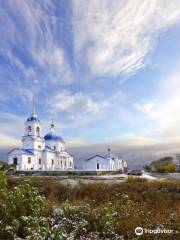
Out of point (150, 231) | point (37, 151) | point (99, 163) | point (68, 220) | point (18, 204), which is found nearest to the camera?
point (150, 231)

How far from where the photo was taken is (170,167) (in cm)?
5156

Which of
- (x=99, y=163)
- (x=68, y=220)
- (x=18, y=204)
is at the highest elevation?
(x=99, y=163)

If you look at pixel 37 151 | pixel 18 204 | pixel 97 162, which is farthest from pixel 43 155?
pixel 18 204

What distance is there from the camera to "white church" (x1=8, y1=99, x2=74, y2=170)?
4875 cm

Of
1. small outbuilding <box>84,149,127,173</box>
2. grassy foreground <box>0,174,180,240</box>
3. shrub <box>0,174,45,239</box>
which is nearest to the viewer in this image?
grassy foreground <box>0,174,180,240</box>

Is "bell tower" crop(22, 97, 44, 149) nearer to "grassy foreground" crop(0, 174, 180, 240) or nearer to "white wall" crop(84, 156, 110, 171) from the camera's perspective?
"white wall" crop(84, 156, 110, 171)

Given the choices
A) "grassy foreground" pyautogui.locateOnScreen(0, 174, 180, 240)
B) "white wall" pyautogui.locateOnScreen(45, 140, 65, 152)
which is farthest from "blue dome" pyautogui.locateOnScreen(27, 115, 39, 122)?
"grassy foreground" pyautogui.locateOnScreen(0, 174, 180, 240)

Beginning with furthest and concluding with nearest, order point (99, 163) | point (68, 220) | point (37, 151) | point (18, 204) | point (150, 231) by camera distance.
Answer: point (99, 163) → point (37, 151) → point (18, 204) → point (68, 220) → point (150, 231)

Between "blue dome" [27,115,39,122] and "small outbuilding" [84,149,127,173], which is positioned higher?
"blue dome" [27,115,39,122]

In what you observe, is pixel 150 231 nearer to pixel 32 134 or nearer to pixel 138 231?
pixel 138 231

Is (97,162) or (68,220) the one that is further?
(97,162)

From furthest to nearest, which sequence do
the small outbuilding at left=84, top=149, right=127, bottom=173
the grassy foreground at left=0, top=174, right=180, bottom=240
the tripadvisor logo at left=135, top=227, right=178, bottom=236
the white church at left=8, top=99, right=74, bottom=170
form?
the small outbuilding at left=84, top=149, right=127, bottom=173 < the white church at left=8, top=99, right=74, bottom=170 < the tripadvisor logo at left=135, top=227, right=178, bottom=236 < the grassy foreground at left=0, top=174, right=180, bottom=240

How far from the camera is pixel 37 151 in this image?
52.0 m

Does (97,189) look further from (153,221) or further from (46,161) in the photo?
(46,161)
